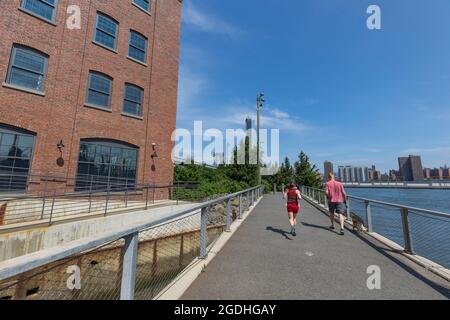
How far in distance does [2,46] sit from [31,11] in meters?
2.64

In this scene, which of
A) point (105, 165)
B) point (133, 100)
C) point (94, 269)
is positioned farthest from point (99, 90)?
point (94, 269)

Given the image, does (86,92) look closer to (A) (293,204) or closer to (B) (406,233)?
(A) (293,204)

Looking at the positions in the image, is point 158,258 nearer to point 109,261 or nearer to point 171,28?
→ point 109,261

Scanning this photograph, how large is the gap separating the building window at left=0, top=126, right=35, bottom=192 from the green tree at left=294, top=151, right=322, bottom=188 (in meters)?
35.1

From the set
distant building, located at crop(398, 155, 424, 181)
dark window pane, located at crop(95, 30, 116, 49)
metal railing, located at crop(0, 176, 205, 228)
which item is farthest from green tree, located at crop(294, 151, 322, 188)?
distant building, located at crop(398, 155, 424, 181)

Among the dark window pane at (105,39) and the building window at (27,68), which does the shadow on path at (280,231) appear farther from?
the dark window pane at (105,39)

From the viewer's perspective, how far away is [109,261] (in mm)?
3637

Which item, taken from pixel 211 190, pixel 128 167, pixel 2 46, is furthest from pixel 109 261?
pixel 211 190

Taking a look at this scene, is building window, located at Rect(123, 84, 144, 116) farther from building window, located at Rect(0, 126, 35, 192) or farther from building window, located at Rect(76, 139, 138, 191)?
building window, located at Rect(0, 126, 35, 192)

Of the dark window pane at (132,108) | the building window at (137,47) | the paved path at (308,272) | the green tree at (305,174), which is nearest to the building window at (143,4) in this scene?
the building window at (137,47)

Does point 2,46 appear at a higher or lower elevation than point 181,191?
higher
